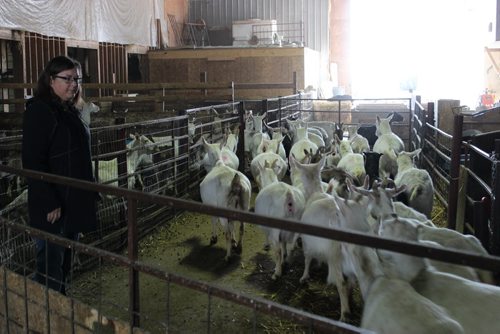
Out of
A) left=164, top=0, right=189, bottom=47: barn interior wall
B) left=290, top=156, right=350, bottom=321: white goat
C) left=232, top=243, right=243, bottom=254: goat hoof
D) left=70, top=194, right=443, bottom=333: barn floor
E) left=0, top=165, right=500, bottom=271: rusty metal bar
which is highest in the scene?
left=164, top=0, right=189, bottom=47: barn interior wall

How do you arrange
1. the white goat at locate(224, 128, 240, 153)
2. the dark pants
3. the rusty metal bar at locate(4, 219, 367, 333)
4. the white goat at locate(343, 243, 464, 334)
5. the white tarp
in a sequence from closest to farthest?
the rusty metal bar at locate(4, 219, 367, 333)
the white goat at locate(343, 243, 464, 334)
the dark pants
the white goat at locate(224, 128, 240, 153)
the white tarp

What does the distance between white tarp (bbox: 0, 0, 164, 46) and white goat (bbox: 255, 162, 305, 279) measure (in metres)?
10.4

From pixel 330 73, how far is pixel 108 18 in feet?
39.7

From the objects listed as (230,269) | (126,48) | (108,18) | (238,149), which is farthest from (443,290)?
(126,48)

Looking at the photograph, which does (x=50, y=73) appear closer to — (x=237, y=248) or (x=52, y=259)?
(x=52, y=259)

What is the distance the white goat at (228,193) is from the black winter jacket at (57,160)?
8.11ft

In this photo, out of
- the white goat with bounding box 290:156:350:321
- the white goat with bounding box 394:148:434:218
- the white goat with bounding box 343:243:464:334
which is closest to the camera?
the white goat with bounding box 343:243:464:334

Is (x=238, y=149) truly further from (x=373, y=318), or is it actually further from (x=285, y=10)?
(x=285, y=10)

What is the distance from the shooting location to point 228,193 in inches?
247

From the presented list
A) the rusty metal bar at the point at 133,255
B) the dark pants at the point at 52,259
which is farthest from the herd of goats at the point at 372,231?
the dark pants at the point at 52,259

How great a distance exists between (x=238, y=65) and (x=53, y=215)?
1793 cm

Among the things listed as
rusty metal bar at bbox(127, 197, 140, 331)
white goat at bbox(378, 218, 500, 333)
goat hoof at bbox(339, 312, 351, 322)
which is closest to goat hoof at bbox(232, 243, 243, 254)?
goat hoof at bbox(339, 312, 351, 322)

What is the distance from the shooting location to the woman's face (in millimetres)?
3611

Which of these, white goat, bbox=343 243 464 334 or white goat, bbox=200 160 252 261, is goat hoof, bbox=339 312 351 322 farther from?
white goat, bbox=200 160 252 261
